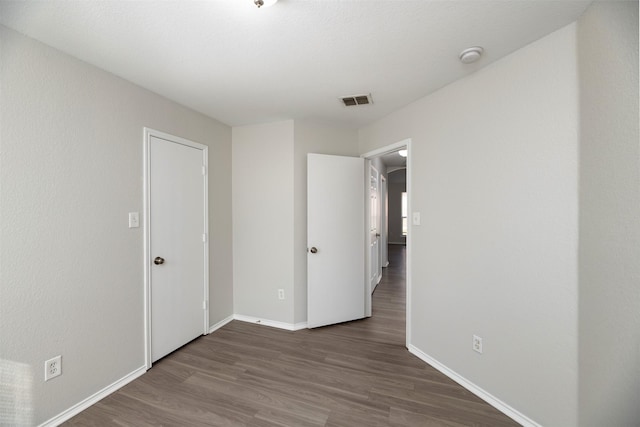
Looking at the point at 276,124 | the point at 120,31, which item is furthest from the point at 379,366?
the point at 120,31

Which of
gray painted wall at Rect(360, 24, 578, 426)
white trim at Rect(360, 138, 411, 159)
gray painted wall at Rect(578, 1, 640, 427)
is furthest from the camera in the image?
white trim at Rect(360, 138, 411, 159)

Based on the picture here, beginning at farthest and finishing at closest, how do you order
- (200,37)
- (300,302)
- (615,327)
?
(300,302)
(200,37)
(615,327)

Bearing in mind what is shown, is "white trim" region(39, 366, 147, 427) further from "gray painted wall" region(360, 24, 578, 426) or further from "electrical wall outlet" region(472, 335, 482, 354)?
"electrical wall outlet" region(472, 335, 482, 354)

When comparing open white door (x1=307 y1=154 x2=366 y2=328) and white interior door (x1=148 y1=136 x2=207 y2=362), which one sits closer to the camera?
white interior door (x1=148 y1=136 x2=207 y2=362)

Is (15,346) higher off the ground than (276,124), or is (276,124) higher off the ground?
(276,124)

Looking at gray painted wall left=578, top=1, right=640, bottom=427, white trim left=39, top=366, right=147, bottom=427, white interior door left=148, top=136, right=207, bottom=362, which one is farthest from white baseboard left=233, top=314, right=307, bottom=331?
gray painted wall left=578, top=1, right=640, bottom=427

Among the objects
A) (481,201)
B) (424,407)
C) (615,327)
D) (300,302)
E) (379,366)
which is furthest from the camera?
(300,302)

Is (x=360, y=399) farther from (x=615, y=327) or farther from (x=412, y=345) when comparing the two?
(x=615, y=327)

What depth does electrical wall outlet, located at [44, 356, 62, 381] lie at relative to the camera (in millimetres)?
1651

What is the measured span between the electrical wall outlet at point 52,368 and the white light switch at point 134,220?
98cm

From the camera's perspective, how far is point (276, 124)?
3.14 m

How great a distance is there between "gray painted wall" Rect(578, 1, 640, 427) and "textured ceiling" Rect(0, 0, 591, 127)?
283 millimetres

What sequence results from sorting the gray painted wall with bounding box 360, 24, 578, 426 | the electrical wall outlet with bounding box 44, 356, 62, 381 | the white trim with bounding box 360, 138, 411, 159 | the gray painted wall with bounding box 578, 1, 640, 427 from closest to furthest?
the gray painted wall with bounding box 578, 1, 640, 427 < the gray painted wall with bounding box 360, 24, 578, 426 < the electrical wall outlet with bounding box 44, 356, 62, 381 < the white trim with bounding box 360, 138, 411, 159

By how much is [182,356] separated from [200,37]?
266 cm
